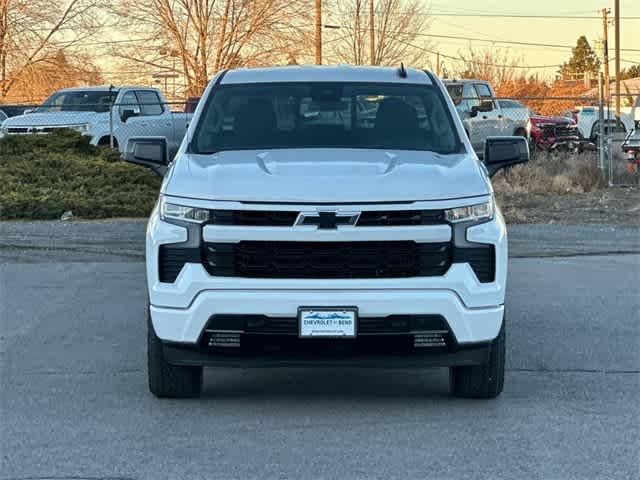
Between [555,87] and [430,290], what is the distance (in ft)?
255

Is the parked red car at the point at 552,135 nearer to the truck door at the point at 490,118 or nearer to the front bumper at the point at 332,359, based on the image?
the truck door at the point at 490,118

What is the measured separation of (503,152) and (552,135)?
29.5 meters

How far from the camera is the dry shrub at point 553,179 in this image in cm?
2398

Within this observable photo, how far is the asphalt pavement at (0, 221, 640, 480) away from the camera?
6.27 m

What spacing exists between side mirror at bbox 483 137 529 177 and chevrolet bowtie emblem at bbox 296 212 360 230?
1803 millimetres

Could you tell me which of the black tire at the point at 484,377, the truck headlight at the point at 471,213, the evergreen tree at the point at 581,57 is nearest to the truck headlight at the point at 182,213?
the truck headlight at the point at 471,213

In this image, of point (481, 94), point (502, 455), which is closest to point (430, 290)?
point (502, 455)

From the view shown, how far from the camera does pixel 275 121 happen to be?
28.3ft

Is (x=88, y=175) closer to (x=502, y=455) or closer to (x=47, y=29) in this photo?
(x=502, y=455)

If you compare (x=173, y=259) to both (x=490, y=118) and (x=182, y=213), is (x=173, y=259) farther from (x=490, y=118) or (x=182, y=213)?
(x=490, y=118)

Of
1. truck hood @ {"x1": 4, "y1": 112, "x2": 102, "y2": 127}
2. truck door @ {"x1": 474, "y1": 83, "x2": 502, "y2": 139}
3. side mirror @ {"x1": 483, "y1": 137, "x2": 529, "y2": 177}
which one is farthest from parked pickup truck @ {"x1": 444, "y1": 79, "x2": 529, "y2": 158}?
side mirror @ {"x1": 483, "y1": 137, "x2": 529, "y2": 177}

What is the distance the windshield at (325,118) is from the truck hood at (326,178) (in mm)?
485

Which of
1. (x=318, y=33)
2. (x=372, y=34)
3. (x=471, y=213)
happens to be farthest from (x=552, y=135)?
(x=471, y=213)

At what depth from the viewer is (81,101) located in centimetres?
2708
